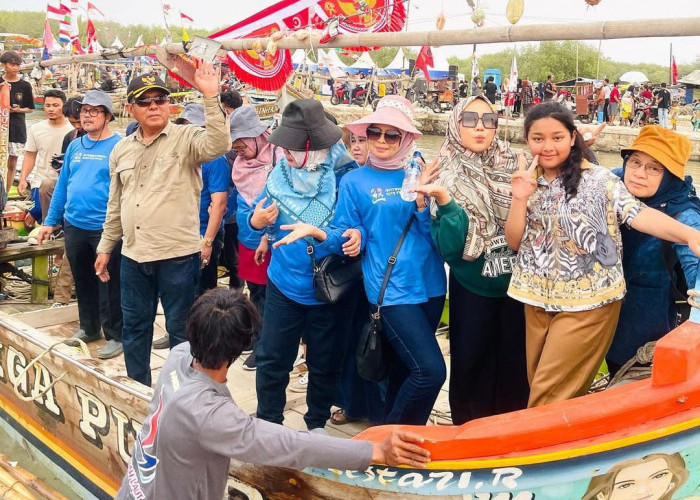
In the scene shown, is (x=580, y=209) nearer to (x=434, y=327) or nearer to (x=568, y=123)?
(x=568, y=123)

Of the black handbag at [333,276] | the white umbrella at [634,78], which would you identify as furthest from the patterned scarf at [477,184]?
the white umbrella at [634,78]

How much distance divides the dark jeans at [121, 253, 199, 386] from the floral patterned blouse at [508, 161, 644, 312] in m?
1.91

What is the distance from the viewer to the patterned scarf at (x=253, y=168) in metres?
4.04

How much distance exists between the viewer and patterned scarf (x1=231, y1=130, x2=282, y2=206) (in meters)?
4.04

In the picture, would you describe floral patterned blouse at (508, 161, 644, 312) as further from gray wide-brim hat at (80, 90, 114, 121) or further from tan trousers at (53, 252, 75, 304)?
tan trousers at (53, 252, 75, 304)

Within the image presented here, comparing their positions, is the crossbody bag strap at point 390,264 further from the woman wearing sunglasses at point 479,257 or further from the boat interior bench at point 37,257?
the boat interior bench at point 37,257

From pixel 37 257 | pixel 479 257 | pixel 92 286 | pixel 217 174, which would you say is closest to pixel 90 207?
pixel 92 286

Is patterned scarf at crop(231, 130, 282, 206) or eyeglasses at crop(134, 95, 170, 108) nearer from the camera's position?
eyeglasses at crop(134, 95, 170, 108)

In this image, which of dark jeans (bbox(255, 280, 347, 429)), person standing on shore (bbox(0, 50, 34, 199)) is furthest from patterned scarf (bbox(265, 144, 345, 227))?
person standing on shore (bbox(0, 50, 34, 199))

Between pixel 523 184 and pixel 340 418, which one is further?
pixel 340 418

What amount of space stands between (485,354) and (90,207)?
2.65 meters

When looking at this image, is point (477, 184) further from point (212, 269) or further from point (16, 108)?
point (16, 108)

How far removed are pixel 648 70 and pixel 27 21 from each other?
71.4 m

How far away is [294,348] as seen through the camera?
3242 millimetres
